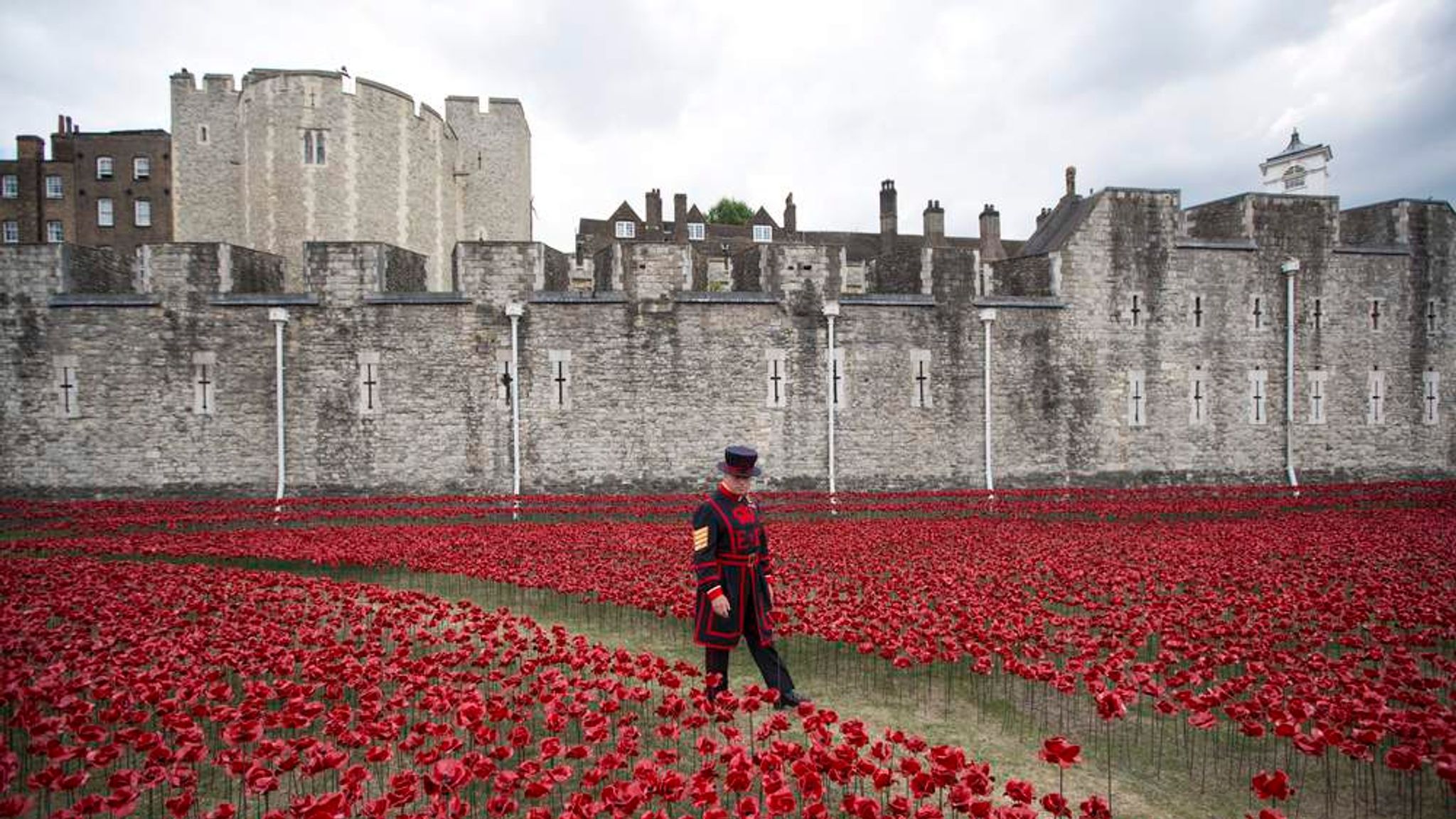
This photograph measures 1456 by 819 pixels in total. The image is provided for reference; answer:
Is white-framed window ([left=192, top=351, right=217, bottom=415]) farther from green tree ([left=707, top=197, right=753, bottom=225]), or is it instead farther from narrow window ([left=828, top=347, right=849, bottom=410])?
green tree ([left=707, top=197, right=753, bottom=225])

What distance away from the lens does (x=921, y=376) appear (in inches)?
816

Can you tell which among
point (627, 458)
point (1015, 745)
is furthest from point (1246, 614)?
point (627, 458)

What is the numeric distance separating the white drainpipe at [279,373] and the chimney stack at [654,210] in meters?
37.0

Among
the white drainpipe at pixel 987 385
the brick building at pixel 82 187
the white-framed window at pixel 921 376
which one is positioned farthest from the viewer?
the brick building at pixel 82 187

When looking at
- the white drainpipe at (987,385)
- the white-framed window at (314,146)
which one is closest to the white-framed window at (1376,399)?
the white drainpipe at (987,385)

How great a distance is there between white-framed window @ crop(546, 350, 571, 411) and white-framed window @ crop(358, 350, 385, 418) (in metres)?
3.94

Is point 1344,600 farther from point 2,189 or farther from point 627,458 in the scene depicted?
point 2,189

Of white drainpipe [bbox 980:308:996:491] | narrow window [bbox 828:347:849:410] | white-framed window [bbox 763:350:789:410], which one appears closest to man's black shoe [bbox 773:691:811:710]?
white-framed window [bbox 763:350:789:410]

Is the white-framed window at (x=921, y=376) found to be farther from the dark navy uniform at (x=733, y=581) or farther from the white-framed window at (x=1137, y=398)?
the dark navy uniform at (x=733, y=581)

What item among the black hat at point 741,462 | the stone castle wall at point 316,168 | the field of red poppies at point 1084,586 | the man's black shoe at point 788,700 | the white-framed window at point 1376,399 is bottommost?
the man's black shoe at point 788,700

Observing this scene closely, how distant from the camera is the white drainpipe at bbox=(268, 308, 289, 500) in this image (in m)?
18.4

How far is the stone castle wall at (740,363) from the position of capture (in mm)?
18719

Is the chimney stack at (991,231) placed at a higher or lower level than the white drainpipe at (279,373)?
higher

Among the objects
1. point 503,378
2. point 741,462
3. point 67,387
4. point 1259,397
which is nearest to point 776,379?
point 503,378
